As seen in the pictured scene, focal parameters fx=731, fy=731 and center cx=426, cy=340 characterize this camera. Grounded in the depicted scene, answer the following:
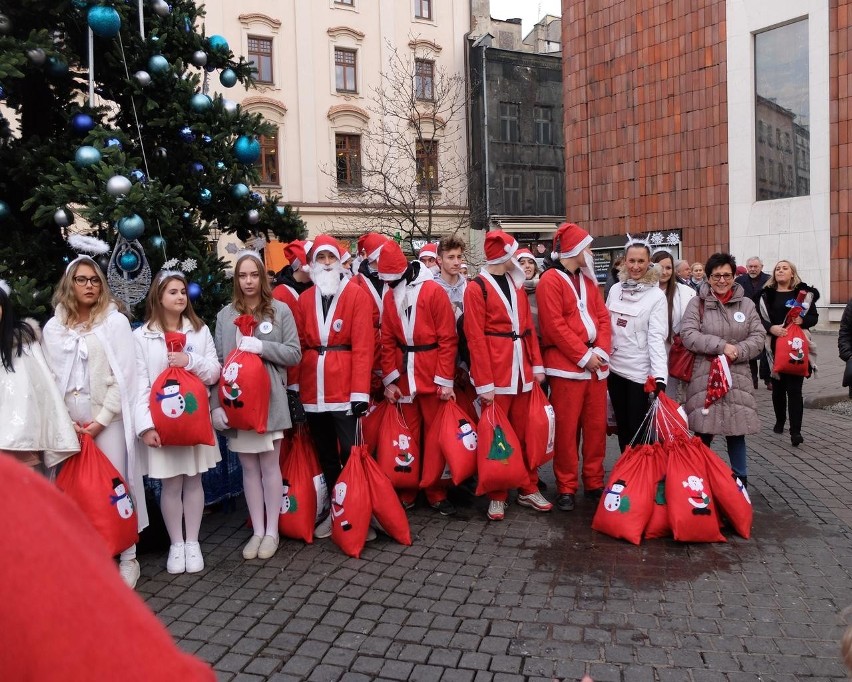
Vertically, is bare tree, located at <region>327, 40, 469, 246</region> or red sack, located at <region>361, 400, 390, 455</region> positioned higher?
bare tree, located at <region>327, 40, 469, 246</region>

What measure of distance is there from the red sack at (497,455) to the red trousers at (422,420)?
0.45 meters

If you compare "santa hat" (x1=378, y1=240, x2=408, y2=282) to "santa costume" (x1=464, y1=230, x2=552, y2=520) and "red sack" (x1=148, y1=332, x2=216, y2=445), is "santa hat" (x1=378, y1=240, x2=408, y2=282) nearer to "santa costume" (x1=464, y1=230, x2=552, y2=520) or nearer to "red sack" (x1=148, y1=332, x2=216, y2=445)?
"santa costume" (x1=464, y1=230, x2=552, y2=520)

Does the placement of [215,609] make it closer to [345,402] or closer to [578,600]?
[345,402]

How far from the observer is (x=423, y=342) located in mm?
5453

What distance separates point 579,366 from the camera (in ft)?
17.8

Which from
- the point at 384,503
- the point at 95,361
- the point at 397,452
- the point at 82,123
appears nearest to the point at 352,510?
the point at 384,503

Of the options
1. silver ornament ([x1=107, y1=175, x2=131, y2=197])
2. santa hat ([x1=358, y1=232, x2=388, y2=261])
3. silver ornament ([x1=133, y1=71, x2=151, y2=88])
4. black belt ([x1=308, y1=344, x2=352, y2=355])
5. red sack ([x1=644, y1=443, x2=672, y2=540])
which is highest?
silver ornament ([x1=133, y1=71, x2=151, y2=88])

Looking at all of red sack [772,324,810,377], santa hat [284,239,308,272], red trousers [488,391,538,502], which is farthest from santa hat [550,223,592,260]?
red sack [772,324,810,377]

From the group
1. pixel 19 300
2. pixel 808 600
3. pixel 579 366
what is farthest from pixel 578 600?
pixel 19 300

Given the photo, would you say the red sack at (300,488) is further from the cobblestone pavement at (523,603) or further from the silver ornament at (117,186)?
the silver ornament at (117,186)

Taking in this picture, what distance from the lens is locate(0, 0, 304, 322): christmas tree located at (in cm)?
465

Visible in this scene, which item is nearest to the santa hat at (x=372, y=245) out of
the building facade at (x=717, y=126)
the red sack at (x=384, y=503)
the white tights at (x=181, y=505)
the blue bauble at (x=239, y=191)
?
the blue bauble at (x=239, y=191)

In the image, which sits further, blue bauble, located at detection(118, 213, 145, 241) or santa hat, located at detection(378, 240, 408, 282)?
santa hat, located at detection(378, 240, 408, 282)

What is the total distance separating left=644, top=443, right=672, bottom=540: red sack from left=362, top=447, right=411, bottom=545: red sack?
162 cm
